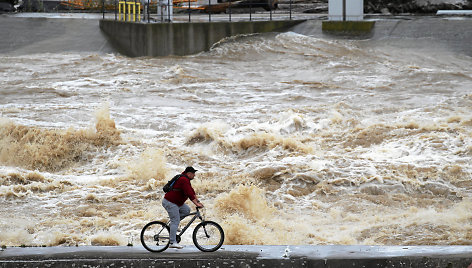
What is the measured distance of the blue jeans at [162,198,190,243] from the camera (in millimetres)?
6141

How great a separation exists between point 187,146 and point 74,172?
2.61 metres

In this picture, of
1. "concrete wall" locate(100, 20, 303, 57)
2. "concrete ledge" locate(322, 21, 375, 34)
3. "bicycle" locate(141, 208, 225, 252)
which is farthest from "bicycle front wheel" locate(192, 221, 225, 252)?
"concrete ledge" locate(322, 21, 375, 34)

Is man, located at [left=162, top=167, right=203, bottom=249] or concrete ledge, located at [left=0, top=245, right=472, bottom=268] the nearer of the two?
man, located at [left=162, top=167, right=203, bottom=249]

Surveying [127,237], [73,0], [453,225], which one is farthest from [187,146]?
[73,0]

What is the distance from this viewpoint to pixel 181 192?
6113 millimetres

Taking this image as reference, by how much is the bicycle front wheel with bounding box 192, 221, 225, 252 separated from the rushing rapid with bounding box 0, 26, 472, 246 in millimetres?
1717

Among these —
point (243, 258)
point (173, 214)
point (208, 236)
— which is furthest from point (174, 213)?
point (243, 258)

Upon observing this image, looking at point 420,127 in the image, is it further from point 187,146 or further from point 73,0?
point 73,0

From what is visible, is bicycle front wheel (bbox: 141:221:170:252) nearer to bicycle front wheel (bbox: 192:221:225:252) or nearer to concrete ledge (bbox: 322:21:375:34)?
bicycle front wheel (bbox: 192:221:225:252)

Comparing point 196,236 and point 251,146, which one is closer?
point 196,236

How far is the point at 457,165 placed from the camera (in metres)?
11.6

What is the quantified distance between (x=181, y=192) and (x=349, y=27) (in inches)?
792

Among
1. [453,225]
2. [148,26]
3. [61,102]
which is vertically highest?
[148,26]

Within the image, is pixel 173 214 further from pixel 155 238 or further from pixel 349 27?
pixel 349 27
